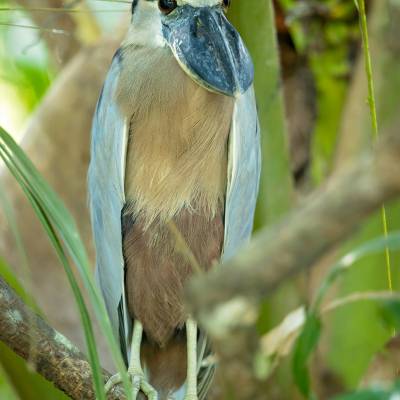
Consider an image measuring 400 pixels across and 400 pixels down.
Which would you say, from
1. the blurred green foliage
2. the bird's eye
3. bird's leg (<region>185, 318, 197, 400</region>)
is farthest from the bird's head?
bird's leg (<region>185, 318, 197, 400</region>)

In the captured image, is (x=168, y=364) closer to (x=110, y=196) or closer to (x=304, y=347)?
(x=110, y=196)

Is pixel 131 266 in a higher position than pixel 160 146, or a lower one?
lower

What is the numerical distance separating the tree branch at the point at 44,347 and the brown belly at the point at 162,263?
1.65 feet

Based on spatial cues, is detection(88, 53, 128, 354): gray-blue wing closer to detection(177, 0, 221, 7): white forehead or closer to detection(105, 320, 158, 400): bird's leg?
detection(105, 320, 158, 400): bird's leg

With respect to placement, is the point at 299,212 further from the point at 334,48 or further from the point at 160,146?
the point at 334,48

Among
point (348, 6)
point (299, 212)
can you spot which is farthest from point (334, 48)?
point (299, 212)

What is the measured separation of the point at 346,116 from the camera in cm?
245

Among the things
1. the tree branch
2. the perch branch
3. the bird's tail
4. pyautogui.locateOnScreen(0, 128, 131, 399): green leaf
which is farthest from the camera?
the bird's tail

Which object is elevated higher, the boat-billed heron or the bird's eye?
the bird's eye

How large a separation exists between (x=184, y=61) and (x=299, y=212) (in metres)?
1.18

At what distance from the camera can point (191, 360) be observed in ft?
6.34

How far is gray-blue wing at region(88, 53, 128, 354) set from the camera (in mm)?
1928

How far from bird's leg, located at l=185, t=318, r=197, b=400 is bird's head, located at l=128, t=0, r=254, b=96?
1.93ft

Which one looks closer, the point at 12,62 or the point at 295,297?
the point at 295,297
